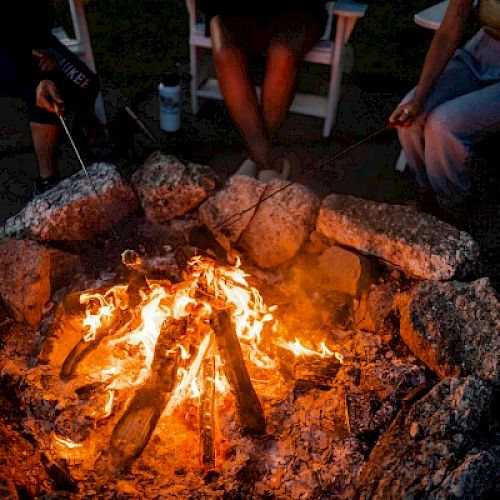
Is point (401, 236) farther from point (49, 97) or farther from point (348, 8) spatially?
point (49, 97)

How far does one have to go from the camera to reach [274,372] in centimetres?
212

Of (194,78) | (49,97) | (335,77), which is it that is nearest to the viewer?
(49,97)

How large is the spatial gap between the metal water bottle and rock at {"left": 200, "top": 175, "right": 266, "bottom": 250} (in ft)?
4.86

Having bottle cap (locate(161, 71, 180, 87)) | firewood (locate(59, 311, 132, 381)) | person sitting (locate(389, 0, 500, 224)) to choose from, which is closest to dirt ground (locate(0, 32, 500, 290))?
bottle cap (locate(161, 71, 180, 87))

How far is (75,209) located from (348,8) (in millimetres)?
2209

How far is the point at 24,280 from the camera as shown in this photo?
225cm

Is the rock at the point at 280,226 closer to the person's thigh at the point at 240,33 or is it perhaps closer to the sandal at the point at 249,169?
the sandal at the point at 249,169

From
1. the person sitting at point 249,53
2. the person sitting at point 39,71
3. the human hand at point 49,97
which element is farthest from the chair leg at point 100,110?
the person sitting at point 249,53

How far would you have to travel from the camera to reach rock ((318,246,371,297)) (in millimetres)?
2314

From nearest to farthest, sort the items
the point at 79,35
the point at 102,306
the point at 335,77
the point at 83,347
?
the point at 83,347 < the point at 102,306 < the point at 79,35 < the point at 335,77

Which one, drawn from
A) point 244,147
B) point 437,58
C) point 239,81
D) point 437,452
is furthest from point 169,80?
point 437,452

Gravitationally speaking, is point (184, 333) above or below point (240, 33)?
below

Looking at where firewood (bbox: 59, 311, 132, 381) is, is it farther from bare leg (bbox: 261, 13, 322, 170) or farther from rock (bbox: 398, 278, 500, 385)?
bare leg (bbox: 261, 13, 322, 170)

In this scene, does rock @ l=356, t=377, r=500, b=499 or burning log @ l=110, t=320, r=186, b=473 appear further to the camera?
burning log @ l=110, t=320, r=186, b=473
